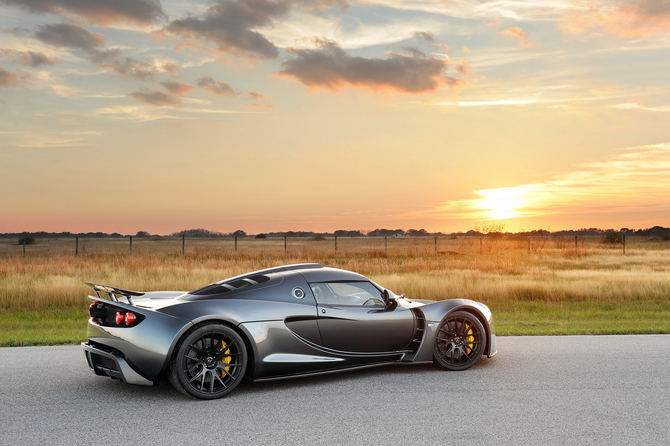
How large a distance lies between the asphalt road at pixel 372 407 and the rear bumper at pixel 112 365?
0.73ft

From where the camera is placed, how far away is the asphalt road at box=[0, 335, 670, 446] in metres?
4.59

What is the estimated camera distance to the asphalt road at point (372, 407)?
4.59 meters

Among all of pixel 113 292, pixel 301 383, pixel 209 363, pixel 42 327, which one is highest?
pixel 113 292

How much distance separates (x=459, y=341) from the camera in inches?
286

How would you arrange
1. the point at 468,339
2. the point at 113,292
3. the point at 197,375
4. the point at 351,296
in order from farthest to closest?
the point at 468,339 → the point at 351,296 → the point at 113,292 → the point at 197,375

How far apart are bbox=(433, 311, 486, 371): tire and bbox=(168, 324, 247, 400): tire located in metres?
2.58

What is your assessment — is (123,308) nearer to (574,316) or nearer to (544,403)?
(544,403)

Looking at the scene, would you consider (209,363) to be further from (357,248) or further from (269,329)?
(357,248)

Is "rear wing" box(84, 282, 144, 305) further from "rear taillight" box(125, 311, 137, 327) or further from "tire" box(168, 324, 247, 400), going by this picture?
"tire" box(168, 324, 247, 400)

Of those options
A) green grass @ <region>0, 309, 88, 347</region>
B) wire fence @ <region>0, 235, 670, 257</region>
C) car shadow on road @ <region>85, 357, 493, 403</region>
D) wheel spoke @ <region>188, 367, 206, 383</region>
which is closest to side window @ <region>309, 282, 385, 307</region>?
car shadow on road @ <region>85, 357, 493, 403</region>

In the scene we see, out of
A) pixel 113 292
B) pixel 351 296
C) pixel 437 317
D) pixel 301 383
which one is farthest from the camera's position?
pixel 437 317

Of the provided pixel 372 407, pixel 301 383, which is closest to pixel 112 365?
pixel 301 383

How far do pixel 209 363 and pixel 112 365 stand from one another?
39.2 inches

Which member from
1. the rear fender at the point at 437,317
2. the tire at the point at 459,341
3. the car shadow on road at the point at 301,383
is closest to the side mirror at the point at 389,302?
the rear fender at the point at 437,317
